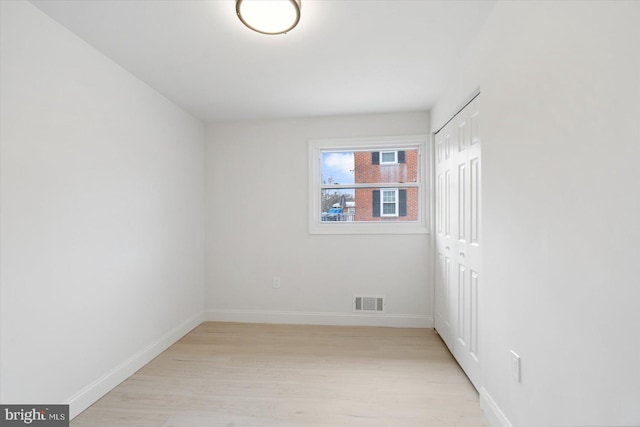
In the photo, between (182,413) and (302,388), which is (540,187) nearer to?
(302,388)

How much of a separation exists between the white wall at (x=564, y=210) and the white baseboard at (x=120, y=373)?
8.24 feet

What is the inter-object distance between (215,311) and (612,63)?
12.6ft

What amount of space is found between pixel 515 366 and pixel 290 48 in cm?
228

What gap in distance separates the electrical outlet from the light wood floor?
522 mm

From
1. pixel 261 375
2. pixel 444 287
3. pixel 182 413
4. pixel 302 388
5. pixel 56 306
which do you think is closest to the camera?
pixel 56 306

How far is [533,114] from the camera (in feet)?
4.51

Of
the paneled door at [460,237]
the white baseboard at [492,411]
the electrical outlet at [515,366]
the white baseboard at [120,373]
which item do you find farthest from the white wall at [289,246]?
the electrical outlet at [515,366]

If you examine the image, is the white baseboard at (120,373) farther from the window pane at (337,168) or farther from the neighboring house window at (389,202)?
the neighboring house window at (389,202)

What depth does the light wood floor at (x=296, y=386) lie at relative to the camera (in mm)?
1894

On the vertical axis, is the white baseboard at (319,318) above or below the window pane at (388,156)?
below

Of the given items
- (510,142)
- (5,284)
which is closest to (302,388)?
(5,284)

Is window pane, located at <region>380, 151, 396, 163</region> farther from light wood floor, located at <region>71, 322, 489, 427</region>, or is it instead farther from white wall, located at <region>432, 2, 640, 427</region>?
light wood floor, located at <region>71, 322, 489, 427</region>

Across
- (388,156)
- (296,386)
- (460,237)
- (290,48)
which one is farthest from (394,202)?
(296,386)

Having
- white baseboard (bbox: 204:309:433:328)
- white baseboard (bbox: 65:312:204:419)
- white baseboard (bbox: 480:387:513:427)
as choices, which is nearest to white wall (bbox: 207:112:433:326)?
white baseboard (bbox: 204:309:433:328)
